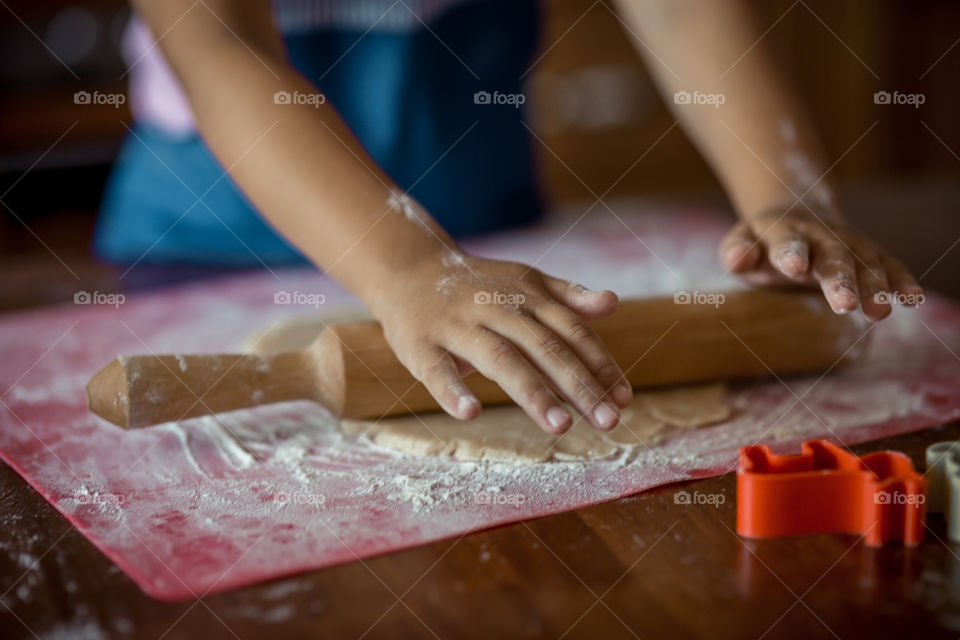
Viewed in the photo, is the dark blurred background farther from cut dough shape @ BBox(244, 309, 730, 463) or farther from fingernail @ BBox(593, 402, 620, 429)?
fingernail @ BBox(593, 402, 620, 429)

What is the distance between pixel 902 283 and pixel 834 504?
1.20 ft

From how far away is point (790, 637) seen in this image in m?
0.56

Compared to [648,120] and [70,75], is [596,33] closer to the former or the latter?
[648,120]

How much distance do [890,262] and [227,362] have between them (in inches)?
26.2

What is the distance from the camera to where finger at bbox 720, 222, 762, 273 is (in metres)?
1.00

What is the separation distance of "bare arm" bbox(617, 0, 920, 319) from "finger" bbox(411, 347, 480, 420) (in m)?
0.36

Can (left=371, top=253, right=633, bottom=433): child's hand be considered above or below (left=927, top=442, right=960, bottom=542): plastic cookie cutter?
above

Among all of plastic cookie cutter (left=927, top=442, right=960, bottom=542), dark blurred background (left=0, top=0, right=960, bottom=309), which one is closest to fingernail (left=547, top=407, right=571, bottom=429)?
plastic cookie cutter (left=927, top=442, right=960, bottom=542)

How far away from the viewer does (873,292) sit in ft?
3.04

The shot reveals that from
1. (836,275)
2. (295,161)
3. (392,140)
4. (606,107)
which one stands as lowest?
(836,275)

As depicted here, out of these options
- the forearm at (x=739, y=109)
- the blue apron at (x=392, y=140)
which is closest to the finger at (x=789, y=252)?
the forearm at (x=739, y=109)

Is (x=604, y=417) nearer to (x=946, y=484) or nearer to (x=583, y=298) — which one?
(x=583, y=298)

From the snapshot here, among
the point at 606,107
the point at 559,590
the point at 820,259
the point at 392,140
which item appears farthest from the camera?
the point at 606,107

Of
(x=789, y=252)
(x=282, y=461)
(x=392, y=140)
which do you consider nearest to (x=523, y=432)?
(x=282, y=461)
